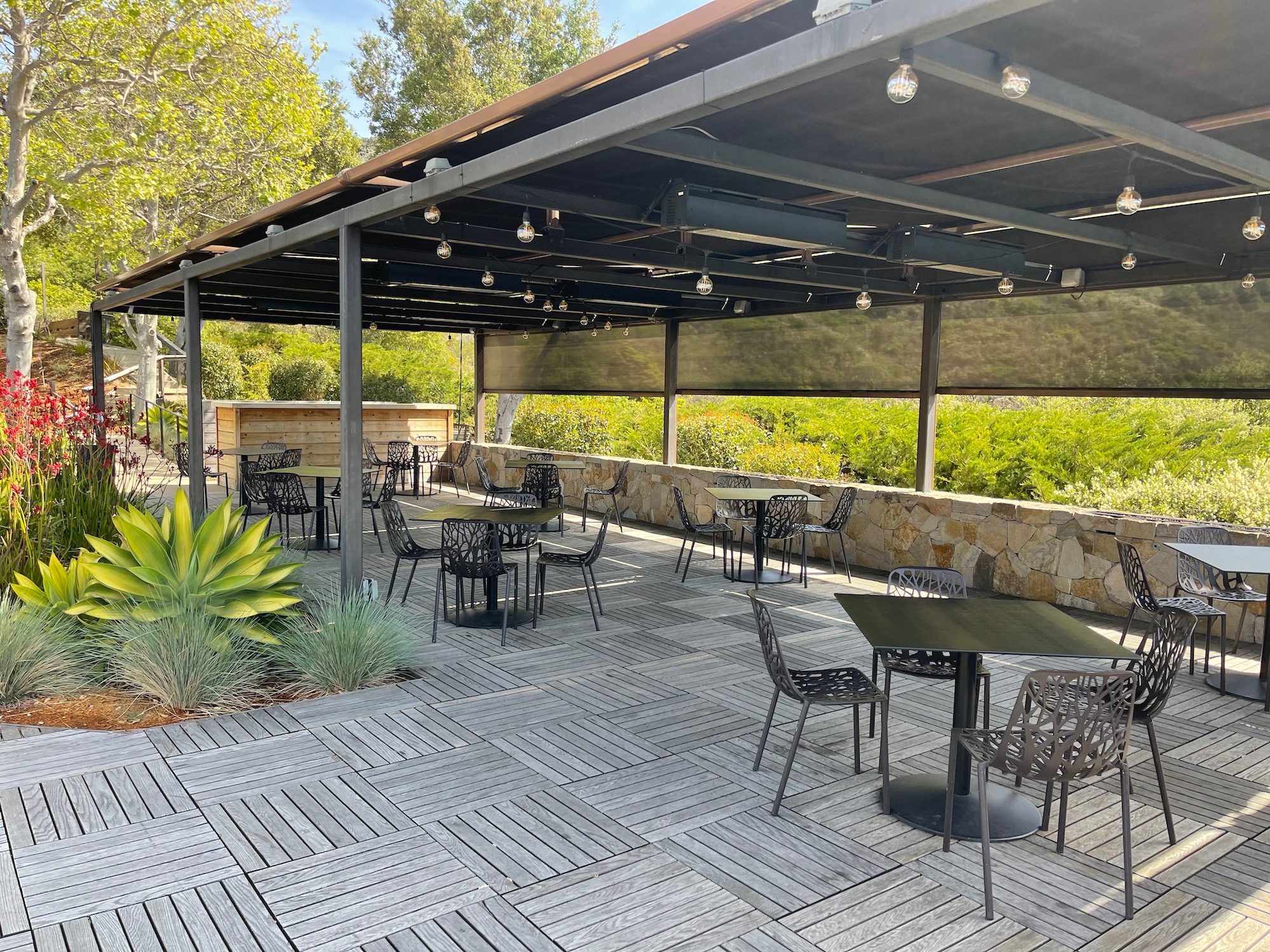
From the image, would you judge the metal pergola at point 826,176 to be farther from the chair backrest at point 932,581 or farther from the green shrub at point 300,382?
the green shrub at point 300,382

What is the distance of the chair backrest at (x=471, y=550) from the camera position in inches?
219

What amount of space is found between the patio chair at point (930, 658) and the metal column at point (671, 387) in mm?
6849

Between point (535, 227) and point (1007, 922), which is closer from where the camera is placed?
point (1007, 922)

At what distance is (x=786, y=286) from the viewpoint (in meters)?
8.72

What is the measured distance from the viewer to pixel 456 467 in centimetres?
1427

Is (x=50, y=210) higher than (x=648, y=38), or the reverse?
(x=50, y=210)

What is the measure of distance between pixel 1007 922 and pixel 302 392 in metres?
16.8

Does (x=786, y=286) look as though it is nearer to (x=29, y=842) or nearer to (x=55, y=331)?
(x=29, y=842)

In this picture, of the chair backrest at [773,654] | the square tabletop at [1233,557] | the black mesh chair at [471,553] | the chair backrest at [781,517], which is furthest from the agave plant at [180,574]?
the square tabletop at [1233,557]

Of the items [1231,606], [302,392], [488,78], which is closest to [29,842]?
[1231,606]

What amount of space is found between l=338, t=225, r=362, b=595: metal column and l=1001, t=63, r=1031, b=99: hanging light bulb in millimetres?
3928

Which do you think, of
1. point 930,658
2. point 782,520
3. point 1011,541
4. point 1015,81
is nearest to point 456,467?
point 782,520

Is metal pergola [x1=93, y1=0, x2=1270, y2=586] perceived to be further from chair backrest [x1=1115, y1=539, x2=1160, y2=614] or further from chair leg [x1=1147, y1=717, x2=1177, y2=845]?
chair leg [x1=1147, y1=717, x2=1177, y2=845]

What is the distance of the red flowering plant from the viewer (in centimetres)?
533
